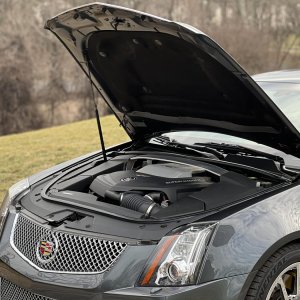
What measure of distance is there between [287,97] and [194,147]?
808 millimetres

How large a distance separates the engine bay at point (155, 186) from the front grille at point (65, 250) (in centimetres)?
25

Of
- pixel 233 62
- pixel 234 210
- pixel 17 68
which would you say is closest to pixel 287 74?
pixel 233 62

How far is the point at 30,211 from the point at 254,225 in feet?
4.59

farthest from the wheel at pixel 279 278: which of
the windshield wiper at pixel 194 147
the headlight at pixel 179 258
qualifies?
the windshield wiper at pixel 194 147

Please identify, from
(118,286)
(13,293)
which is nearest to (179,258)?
(118,286)

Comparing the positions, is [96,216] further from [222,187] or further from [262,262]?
[262,262]

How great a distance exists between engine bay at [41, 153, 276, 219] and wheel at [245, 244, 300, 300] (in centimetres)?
A: 37

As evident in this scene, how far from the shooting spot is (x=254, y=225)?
107 inches

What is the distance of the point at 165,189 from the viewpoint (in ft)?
10.8

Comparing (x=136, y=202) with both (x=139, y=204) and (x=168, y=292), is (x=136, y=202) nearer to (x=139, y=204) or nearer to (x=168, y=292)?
(x=139, y=204)

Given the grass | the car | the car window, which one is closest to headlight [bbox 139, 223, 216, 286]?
the car

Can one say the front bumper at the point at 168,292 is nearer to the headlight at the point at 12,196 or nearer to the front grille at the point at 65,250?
the front grille at the point at 65,250

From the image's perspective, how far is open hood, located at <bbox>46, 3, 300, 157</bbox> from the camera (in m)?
3.04

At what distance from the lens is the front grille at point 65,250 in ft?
8.95
